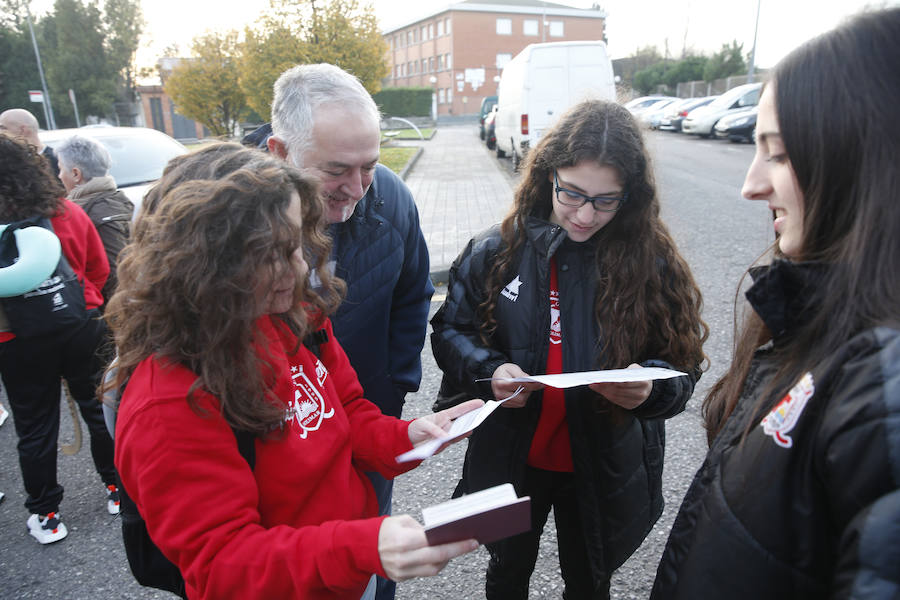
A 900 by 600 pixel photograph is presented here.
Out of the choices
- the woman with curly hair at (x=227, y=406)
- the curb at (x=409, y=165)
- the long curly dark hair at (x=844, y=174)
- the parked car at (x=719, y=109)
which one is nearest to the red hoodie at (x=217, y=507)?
the woman with curly hair at (x=227, y=406)

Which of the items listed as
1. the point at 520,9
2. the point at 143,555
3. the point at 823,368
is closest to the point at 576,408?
the point at 823,368

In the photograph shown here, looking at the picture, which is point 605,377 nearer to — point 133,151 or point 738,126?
point 133,151

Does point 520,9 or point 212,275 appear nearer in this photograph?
point 212,275

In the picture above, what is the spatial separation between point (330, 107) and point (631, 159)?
95 cm

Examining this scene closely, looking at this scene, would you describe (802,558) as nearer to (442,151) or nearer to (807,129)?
(807,129)

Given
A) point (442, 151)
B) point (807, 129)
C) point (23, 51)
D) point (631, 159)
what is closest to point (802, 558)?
point (807, 129)

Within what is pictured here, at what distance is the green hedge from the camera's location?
42.7m

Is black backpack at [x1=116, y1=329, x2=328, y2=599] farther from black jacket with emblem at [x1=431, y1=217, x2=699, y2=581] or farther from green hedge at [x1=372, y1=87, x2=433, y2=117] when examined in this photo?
green hedge at [x1=372, y1=87, x2=433, y2=117]

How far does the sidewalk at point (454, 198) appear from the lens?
731 cm

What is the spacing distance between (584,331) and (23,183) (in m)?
2.60

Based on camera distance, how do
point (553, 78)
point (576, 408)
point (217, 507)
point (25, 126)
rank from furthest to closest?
point (553, 78) < point (25, 126) < point (576, 408) < point (217, 507)

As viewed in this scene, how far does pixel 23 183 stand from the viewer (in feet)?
8.50

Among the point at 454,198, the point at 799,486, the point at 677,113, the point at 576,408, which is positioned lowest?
the point at 454,198

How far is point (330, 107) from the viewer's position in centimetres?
172
